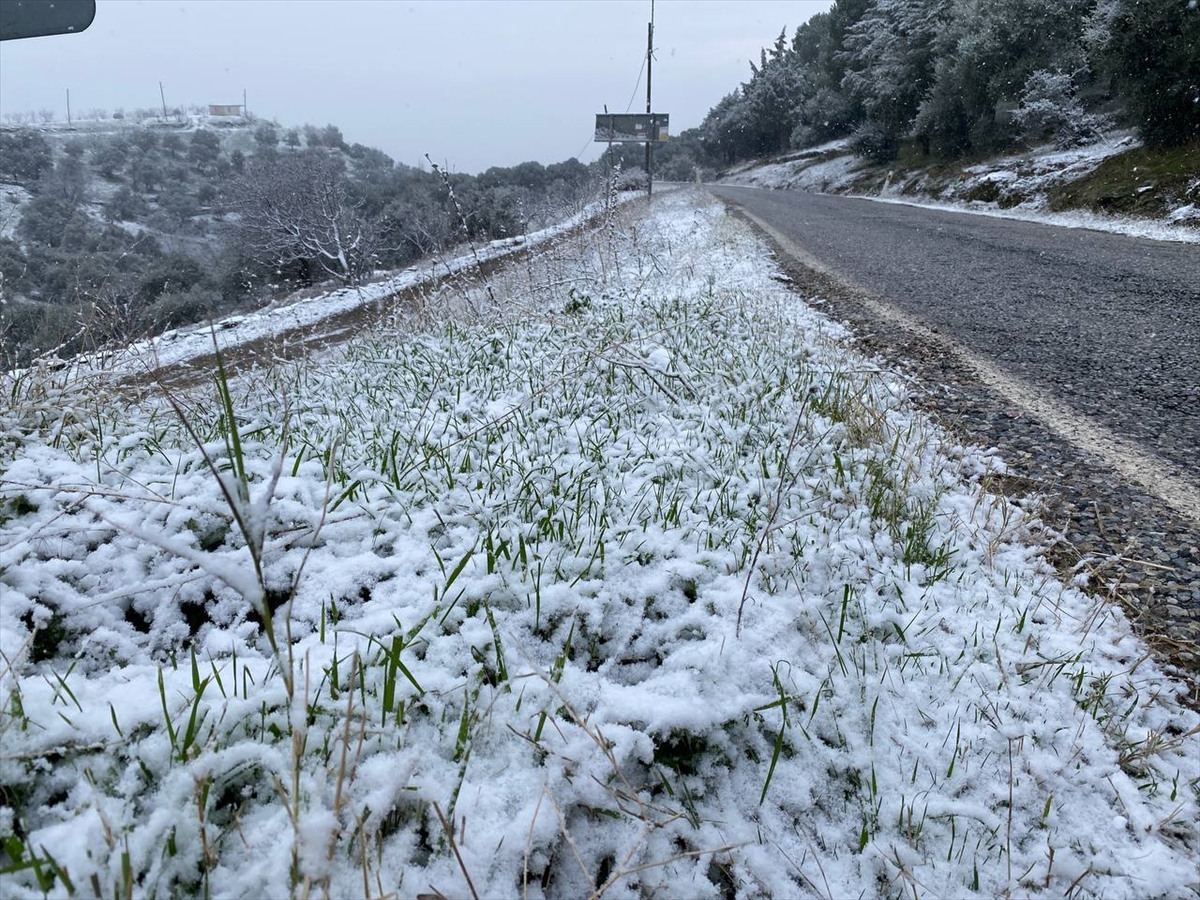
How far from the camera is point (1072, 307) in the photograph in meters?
5.25

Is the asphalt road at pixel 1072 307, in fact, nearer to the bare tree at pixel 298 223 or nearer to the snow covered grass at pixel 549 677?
the snow covered grass at pixel 549 677

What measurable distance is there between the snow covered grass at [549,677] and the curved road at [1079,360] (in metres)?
0.31

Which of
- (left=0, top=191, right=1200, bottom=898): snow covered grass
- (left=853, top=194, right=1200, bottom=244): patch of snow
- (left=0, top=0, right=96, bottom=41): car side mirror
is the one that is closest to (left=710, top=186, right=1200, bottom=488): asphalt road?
(left=853, top=194, right=1200, bottom=244): patch of snow

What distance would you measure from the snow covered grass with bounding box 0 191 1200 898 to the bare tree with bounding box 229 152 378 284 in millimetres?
21742

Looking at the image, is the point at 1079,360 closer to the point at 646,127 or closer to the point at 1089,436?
the point at 1089,436

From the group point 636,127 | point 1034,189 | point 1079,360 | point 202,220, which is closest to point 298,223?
point 636,127

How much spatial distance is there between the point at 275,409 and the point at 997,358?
171 inches

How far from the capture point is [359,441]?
8.93 feet

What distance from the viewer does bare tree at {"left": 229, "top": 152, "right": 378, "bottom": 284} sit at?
908 inches

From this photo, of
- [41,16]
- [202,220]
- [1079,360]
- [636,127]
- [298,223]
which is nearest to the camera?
[41,16]

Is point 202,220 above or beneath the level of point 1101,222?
above

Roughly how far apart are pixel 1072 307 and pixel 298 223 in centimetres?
2437

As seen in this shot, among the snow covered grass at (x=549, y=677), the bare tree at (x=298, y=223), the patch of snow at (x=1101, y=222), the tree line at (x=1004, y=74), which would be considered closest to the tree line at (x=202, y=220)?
the bare tree at (x=298, y=223)

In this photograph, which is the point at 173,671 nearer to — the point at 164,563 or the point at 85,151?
the point at 164,563
